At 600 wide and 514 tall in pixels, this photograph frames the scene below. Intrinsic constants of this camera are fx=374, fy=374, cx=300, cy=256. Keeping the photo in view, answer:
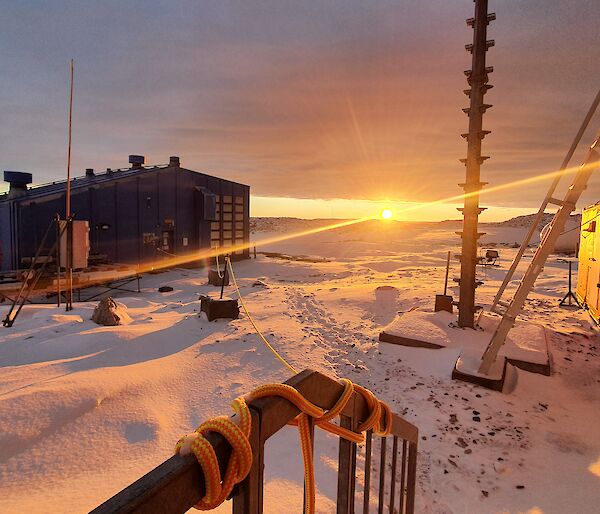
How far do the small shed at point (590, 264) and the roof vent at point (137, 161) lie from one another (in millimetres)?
26653

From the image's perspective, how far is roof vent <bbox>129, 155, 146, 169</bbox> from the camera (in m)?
27.2

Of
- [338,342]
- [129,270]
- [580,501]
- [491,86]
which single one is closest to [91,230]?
[129,270]

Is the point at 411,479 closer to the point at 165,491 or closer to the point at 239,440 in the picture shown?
the point at 239,440

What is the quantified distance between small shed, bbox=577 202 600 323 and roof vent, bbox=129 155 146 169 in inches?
1049

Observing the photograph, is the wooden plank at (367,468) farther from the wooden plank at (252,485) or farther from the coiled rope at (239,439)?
the wooden plank at (252,485)

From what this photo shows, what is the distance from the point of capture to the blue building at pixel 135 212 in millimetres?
18422

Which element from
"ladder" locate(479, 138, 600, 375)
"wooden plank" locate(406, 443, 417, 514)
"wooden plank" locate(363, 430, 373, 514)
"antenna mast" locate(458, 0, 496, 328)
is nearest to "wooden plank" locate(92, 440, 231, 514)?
"wooden plank" locate(363, 430, 373, 514)

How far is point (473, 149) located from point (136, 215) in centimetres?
1953

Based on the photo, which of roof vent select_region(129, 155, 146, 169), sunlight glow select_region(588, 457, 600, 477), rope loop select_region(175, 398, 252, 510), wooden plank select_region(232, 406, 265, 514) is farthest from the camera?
roof vent select_region(129, 155, 146, 169)

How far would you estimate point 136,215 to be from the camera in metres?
23.1

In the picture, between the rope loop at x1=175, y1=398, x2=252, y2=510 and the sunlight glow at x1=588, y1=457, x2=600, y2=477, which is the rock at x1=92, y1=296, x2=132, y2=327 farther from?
the sunlight glow at x1=588, y1=457, x2=600, y2=477

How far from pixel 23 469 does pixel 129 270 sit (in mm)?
16712

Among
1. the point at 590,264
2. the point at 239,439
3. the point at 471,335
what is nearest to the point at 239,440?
the point at 239,439

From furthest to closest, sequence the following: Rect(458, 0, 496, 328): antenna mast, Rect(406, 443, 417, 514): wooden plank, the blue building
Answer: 1. the blue building
2. Rect(458, 0, 496, 328): antenna mast
3. Rect(406, 443, 417, 514): wooden plank
